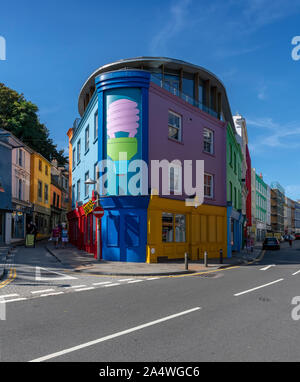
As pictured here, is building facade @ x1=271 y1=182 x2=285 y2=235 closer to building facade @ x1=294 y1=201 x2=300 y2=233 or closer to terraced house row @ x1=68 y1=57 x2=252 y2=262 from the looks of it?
building facade @ x1=294 y1=201 x2=300 y2=233

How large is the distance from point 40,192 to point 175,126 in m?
24.9

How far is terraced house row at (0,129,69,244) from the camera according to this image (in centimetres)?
3011

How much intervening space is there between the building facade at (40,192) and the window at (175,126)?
21596 mm

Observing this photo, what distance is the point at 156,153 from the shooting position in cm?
2023

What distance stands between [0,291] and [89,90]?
19.8 meters

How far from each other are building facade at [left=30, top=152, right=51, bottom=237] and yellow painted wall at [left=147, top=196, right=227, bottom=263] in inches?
880

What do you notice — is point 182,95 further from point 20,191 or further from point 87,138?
point 20,191

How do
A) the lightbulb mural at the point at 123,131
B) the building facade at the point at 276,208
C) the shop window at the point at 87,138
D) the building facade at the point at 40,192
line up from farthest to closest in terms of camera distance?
the building facade at the point at 276,208
the building facade at the point at 40,192
the shop window at the point at 87,138
the lightbulb mural at the point at 123,131

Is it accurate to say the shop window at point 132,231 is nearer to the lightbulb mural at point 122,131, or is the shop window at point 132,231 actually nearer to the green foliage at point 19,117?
the lightbulb mural at point 122,131

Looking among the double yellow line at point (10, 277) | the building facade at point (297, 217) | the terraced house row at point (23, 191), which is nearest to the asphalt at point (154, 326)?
the double yellow line at point (10, 277)

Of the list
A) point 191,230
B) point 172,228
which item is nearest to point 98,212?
point 172,228

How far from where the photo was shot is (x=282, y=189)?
122 meters

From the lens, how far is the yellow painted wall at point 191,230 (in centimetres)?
1931

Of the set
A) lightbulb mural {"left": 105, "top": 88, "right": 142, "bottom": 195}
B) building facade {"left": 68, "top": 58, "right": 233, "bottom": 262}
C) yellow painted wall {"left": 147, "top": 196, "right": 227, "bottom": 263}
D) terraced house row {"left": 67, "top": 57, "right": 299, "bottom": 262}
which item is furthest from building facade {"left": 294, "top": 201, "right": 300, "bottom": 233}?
lightbulb mural {"left": 105, "top": 88, "right": 142, "bottom": 195}
